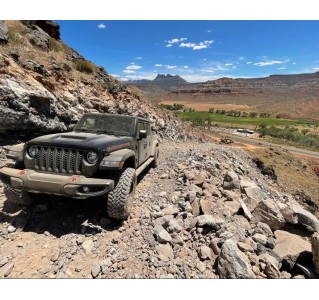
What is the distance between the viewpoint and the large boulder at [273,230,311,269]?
4047 millimetres

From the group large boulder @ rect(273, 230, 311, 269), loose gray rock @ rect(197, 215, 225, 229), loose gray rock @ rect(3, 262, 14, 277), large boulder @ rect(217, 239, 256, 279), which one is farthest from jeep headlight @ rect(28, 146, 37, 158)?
large boulder @ rect(273, 230, 311, 269)

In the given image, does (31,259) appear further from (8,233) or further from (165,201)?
(165,201)

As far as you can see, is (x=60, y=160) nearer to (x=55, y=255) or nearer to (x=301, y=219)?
(x=55, y=255)

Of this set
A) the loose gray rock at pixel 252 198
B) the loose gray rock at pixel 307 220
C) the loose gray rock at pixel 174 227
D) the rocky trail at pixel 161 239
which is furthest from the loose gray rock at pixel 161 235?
the loose gray rock at pixel 307 220

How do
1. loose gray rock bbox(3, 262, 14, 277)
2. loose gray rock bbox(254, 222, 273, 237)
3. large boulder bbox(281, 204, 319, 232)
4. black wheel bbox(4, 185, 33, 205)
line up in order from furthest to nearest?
large boulder bbox(281, 204, 319, 232)
loose gray rock bbox(254, 222, 273, 237)
black wheel bbox(4, 185, 33, 205)
loose gray rock bbox(3, 262, 14, 277)

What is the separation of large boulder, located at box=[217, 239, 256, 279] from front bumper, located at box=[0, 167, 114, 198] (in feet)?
6.57

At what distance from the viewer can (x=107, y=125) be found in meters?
5.86

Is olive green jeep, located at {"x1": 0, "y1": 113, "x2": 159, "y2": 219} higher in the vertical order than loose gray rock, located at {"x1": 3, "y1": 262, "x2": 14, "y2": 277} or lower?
higher

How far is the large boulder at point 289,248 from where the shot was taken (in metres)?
Answer: 4.05

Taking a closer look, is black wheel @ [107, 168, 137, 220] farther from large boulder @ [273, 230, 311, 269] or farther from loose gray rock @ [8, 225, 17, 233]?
large boulder @ [273, 230, 311, 269]

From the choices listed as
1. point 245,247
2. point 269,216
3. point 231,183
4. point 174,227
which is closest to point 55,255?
point 174,227

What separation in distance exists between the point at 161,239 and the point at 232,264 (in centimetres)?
119

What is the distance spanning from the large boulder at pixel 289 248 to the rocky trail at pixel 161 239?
16 millimetres

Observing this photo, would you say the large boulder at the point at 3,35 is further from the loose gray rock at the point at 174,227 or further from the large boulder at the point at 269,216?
the large boulder at the point at 269,216
